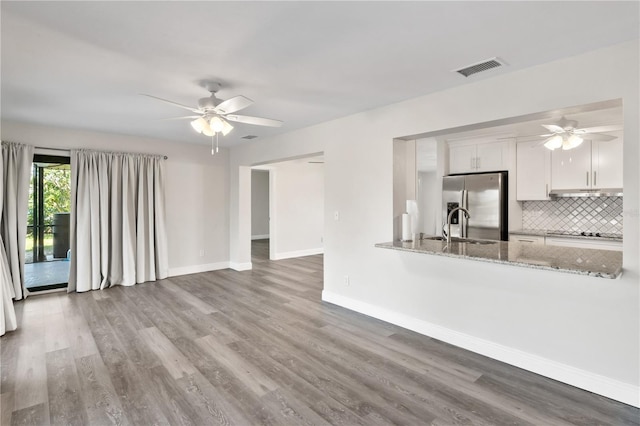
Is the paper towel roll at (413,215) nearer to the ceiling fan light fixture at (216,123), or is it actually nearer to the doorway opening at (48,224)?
the ceiling fan light fixture at (216,123)

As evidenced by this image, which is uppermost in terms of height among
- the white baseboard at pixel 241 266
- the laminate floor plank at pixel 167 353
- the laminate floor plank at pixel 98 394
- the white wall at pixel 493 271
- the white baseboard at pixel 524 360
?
the white wall at pixel 493 271

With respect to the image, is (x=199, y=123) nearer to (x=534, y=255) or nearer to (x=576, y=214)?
(x=534, y=255)

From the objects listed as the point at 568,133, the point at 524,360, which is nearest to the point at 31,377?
the point at 524,360

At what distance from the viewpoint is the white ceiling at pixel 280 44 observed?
1.96 meters

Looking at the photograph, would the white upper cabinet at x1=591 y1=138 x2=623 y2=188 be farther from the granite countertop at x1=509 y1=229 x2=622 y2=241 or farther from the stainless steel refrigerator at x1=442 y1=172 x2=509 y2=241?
the stainless steel refrigerator at x1=442 y1=172 x2=509 y2=241

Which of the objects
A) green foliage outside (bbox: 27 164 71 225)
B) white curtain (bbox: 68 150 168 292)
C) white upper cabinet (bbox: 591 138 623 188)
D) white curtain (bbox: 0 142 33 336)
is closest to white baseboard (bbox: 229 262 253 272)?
white curtain (bbox: 68 150 168 292)

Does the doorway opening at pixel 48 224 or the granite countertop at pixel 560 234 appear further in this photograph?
the doorway opening at pixel 48 224

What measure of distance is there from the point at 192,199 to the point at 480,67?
541cm

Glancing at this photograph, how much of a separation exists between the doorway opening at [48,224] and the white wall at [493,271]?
4017 mm

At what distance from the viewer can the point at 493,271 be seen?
3.02 meters

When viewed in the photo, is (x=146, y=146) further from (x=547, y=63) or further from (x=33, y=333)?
(x=547, y=63)

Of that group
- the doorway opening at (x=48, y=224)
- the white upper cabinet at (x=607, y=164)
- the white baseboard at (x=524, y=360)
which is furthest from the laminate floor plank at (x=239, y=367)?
the white upper cabinet at (x=607, y=164)

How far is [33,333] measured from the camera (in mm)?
3516

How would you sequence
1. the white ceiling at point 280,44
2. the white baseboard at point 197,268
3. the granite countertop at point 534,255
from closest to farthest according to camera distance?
the white ceiling at point 280,44 → the granite countertop at point 534,255 → the white baseboard at point 197,268
